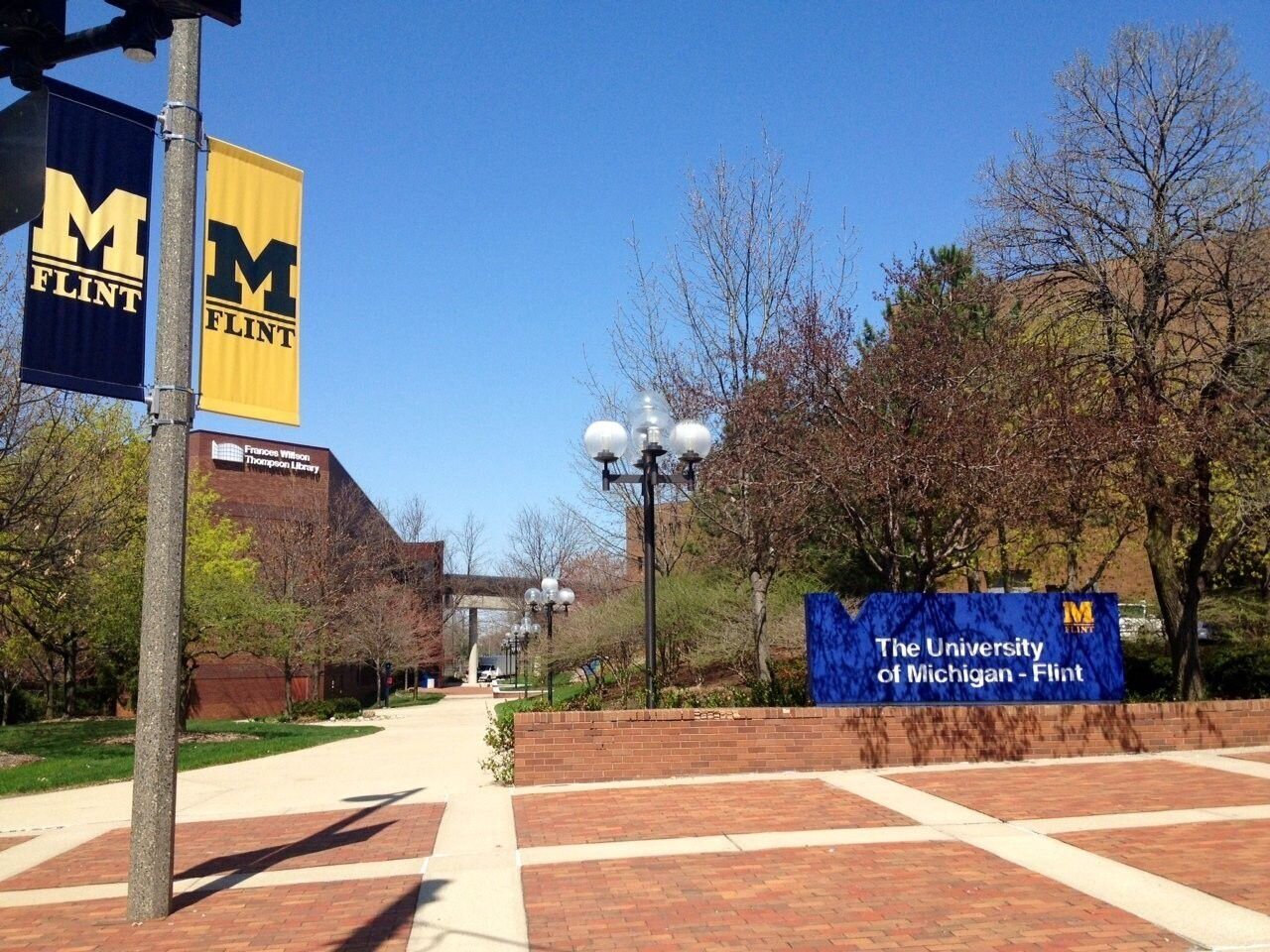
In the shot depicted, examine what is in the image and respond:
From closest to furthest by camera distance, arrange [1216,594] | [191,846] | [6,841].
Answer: [191,846] → [6,841] → [1216,594]

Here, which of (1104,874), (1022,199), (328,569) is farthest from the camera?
(328,569)

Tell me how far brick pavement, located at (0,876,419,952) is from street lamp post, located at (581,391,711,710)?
17.1ft

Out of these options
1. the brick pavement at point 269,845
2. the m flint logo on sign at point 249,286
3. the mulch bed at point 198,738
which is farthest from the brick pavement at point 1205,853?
the mulch bed at point 198,738

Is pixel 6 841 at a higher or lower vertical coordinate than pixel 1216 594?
lower

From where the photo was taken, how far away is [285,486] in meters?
47.8

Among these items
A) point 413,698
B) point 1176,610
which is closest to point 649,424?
point 1176,610

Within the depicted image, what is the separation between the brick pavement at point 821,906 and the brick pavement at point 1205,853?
85 cm

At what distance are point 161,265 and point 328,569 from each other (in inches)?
1533

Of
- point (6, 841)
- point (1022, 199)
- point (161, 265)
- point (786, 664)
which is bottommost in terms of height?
point (6, 841)

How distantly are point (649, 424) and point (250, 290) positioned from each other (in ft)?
17.8

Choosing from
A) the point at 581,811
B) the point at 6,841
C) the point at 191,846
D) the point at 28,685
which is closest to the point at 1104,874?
the point at 581,811

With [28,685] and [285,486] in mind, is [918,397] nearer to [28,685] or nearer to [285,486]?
[285,486]

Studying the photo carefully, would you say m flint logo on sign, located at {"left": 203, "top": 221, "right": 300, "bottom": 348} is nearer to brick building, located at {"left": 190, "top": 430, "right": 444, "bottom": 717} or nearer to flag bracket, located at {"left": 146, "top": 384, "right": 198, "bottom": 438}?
flag bracket, located at {"left": 146, "top": 384, "right": 198, "bottom": 438}

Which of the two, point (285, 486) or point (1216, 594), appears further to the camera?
point (285, 486)
